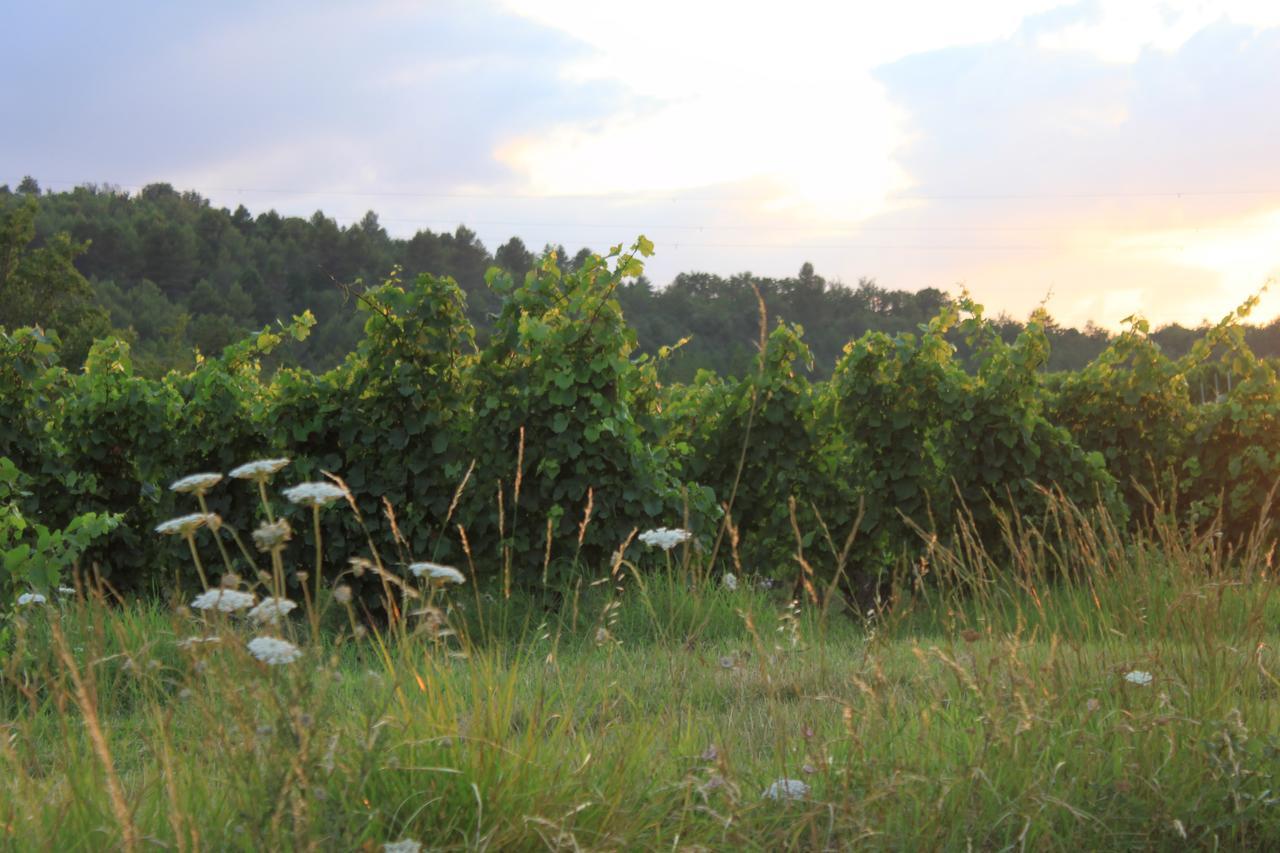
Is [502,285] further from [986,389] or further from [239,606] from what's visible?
[239,606]

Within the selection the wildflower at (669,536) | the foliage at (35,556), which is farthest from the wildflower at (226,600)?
the foliage at (35,556)

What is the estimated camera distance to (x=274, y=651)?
2033 millimetres

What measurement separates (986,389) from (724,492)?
75.1 inches

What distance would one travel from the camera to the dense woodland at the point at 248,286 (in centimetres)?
2892

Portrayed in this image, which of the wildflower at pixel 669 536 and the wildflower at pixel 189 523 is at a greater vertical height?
the wildflower at pixel 189 523

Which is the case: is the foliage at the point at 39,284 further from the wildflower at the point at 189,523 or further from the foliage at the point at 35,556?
the wildflower at the point at 189,523

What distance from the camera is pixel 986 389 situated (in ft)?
24.0

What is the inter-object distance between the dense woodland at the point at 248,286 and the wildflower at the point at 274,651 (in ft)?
64.4

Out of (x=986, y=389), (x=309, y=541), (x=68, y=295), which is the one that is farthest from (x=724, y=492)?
(x=68, y=295)

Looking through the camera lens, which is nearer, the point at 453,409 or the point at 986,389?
the point at 453,409

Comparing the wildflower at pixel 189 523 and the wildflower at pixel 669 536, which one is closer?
the wildflower at pixel 189 523

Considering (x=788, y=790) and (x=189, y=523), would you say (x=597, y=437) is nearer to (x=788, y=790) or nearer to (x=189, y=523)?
(x=788, y=790)

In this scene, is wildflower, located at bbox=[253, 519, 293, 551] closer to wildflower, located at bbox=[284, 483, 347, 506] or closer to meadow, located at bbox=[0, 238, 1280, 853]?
meadow, located at bbox=[0, 238, 1280, 853]

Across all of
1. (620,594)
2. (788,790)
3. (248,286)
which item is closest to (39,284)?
(248,286)
